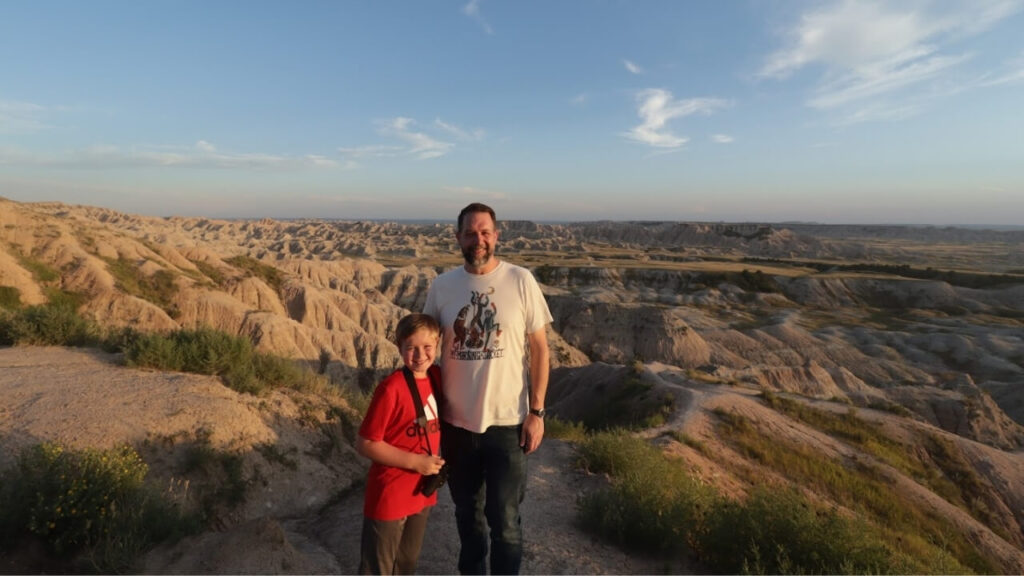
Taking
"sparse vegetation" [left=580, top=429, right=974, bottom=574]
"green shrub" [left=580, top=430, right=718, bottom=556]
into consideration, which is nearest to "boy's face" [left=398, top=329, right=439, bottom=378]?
"sparse vegetation" [left=580, top=429, right=974, bottom=574]

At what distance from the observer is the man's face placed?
11.5 ft

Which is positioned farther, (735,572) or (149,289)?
(149,289)

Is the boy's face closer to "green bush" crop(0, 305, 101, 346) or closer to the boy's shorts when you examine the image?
the boy's shorts

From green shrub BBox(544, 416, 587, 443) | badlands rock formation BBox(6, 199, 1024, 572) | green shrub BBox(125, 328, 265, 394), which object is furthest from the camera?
badlands rock formation BBox(6, 199, 1024, 572)

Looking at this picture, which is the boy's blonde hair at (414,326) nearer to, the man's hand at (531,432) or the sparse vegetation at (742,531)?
the man's hand at (531,432)

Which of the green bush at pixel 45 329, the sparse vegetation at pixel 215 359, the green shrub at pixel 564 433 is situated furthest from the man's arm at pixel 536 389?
the green bush at pixel 45 329

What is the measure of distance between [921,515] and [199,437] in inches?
570

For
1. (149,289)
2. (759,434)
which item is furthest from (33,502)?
(149,289)

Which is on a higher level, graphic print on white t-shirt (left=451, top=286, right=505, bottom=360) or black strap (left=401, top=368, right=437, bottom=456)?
graphic print on white t-shirt (left=451, top=286, right=505, bottom=360)

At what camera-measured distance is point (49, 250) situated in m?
17.2

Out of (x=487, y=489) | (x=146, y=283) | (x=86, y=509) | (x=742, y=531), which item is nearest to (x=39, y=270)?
(x=146, y=283)

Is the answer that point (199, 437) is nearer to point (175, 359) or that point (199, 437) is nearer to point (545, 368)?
point (175, 359)

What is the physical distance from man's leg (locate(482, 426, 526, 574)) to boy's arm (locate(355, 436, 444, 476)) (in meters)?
0.47

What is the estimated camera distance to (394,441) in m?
3.34
